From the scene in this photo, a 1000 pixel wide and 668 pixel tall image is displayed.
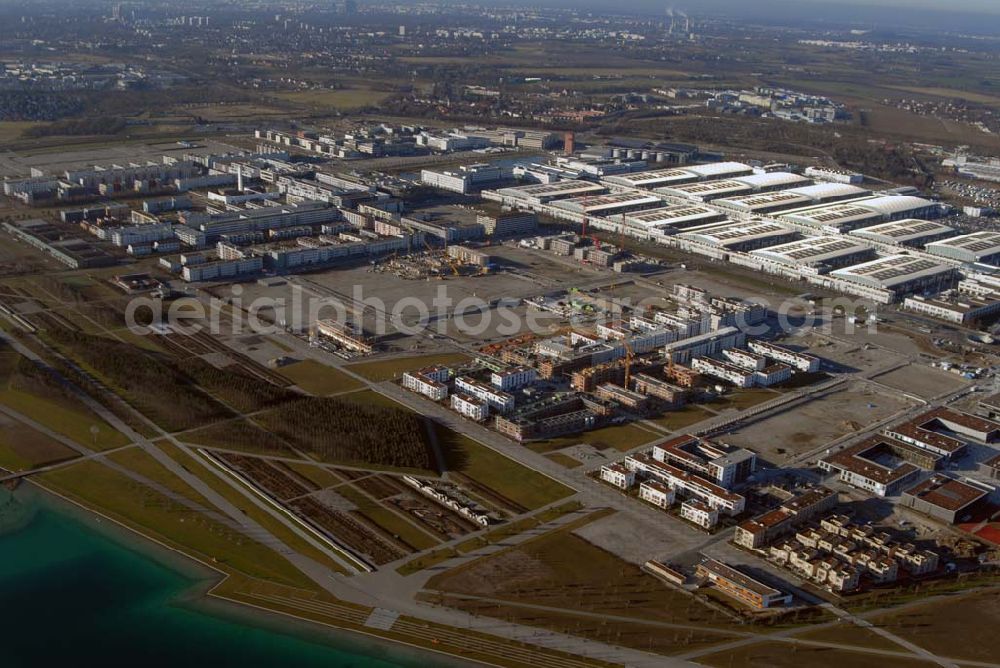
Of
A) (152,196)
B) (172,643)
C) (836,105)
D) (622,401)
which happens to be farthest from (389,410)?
(836,105)

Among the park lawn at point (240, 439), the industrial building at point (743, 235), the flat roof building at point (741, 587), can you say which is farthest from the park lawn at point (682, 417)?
the industrial building at point (743, 235)

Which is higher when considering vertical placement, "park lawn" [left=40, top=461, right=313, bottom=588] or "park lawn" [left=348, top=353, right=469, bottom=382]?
"park lawn" [left=348, top=353, right=469, bottom=382]

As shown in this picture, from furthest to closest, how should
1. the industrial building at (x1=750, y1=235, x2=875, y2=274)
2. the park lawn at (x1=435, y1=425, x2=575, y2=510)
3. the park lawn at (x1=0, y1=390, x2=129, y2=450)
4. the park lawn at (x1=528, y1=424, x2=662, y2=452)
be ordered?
the industrial building at (x1=750, y1=235, x2=875, y2=274)
the park lawn at (x1=528, y1=424, x2=662, y2=452)
the park lawn at (x1=0, y1=390, x2=129, y2=450)
the park lawn at (x1=435, y1=425, x2=575, y2=510)

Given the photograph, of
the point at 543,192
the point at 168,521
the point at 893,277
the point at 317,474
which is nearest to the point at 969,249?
the point at 893,277

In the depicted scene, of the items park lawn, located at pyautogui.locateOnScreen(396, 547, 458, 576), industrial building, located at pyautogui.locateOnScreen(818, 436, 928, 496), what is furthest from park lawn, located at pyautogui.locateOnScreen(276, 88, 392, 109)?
park lawn, located at pyautogui.locateOnScreen(396, 547, 458, 576)

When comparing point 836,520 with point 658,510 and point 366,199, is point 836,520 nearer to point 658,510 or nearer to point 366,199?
point 658,510

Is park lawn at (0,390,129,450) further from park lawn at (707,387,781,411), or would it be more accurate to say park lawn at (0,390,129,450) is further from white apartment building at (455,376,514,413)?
park lawn at (707,387,781,411)
